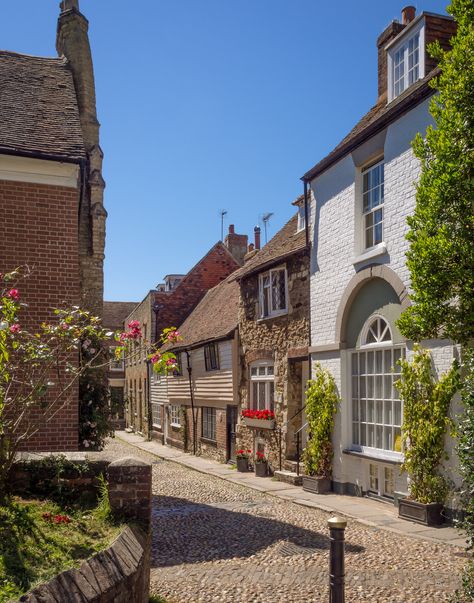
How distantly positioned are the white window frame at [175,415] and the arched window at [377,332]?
54.5 ft

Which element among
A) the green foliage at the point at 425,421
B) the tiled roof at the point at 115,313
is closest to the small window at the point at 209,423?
the green foliage at the point at 425,421

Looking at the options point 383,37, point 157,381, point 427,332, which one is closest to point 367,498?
point 427,332

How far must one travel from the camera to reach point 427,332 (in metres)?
9.68

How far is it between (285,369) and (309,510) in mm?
5277

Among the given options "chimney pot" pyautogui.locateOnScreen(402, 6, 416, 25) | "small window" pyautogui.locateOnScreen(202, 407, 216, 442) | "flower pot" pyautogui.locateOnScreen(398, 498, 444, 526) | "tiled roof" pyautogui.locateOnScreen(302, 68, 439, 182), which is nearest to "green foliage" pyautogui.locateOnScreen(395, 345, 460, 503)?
"flower pot" pyautogui.locateOnScreen(398, 498, 444, 526)

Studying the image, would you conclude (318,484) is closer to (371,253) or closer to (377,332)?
(377,332)

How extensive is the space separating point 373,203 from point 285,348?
5158 mm

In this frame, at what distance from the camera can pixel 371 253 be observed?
41.3 ft

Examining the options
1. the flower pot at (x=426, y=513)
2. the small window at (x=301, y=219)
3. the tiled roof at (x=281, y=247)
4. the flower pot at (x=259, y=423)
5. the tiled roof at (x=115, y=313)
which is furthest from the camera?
the tiled roof at (x=115, y=313)

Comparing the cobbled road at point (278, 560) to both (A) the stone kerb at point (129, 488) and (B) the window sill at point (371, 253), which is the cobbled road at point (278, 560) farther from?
(B) the window sill at point (371, 253)

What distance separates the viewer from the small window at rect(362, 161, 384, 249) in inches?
510

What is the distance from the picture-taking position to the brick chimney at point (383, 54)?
1484 centimetres

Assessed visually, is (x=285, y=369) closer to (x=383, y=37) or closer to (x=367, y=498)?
(x=367, y=498)

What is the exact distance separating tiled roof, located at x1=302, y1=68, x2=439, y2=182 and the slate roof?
5492 mm
